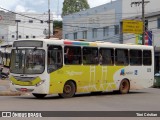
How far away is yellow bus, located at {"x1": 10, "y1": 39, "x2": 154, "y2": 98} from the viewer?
68.9ft

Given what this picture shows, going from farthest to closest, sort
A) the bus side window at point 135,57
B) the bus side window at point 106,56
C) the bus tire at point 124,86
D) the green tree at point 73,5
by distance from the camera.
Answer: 1. the green tree at point 73,5
2. the bus side window at point 135,57
3. the bus tire at point 124,86
4. the bus side window at point 106,56

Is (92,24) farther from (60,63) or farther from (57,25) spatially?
(57,25)

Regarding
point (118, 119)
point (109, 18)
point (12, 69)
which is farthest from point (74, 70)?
point (109, 18)

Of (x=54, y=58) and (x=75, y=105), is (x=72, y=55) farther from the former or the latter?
(x=75, y=105)

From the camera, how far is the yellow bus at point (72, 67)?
21.0 meters

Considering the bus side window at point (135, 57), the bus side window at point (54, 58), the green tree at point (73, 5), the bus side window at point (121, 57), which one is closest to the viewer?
the bus side window at point (54, 58)

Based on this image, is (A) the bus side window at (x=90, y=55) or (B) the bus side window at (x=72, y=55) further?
(A) the bus side window at (x=90, y=55)

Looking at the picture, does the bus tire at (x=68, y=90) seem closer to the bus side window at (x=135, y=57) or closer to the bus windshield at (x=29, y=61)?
the bus windshield at (x=29, y=61)

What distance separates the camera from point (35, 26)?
110562 mm

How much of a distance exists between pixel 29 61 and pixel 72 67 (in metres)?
2.36

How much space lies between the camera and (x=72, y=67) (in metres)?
22.3

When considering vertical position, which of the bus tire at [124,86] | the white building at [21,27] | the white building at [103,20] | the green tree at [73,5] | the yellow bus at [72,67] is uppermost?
the green tree at [73,5]

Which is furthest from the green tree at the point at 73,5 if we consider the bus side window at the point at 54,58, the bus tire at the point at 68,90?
the bus side window at the point at 54,58

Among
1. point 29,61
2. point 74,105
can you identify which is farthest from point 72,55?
point 74,105
